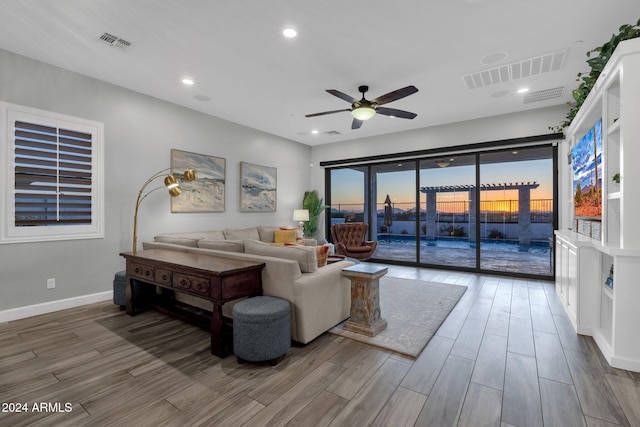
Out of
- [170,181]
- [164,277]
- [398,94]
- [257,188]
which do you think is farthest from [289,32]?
[257,188]

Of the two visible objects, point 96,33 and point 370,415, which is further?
point 96,33

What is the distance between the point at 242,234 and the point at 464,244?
194 inches

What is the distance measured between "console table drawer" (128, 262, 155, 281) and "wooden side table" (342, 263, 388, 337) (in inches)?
79.0

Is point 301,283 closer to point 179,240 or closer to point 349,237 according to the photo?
point 179,240

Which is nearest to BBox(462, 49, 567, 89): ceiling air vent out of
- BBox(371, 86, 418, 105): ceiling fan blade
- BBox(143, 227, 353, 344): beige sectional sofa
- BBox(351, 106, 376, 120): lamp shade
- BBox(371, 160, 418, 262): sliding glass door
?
BBox(371, 86, 418, 105): ceiling fan blade

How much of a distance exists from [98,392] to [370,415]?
70.6 inches

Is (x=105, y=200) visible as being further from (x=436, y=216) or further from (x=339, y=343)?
(x=436, y=216)

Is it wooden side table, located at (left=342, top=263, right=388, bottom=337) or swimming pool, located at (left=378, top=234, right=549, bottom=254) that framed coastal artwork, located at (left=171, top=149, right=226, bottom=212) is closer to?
wooden side table, located at (left=342, top=263, right=388, bottom=337)

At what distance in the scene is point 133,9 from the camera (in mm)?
2582

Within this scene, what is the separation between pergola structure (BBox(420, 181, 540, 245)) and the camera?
566cm

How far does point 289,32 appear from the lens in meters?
2.92

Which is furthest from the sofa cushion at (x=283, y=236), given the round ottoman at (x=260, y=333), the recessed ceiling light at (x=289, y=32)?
the recessed ceiling light at (x=289, y=32)

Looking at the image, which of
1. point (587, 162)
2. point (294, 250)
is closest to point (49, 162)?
point (294, 250)

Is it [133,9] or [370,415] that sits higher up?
[133,9]
